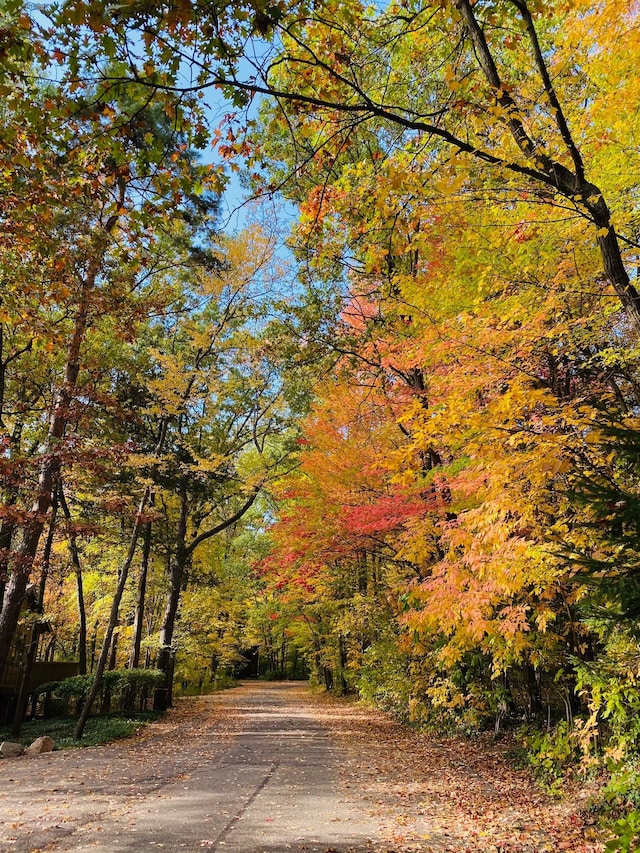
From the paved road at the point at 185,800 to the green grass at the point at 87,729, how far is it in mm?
758

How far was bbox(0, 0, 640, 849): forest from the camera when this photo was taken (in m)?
3.59

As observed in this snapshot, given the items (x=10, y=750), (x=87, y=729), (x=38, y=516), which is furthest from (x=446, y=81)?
(x=87, y=729)

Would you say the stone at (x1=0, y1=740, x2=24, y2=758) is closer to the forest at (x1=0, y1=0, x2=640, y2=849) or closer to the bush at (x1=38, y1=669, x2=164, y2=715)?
the forest at (x1=0, y1=0, x2=640, y2=849)

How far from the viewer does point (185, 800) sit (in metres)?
5.79

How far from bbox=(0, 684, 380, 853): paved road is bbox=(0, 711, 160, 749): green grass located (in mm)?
758

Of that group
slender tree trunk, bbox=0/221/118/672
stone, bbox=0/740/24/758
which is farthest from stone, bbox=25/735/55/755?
slender tree trunk, bbox=0/221/118/672

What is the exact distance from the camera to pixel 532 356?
5848mm

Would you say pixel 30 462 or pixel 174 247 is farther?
pixel 174 247

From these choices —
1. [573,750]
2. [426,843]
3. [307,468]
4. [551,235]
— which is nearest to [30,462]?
[307,468]

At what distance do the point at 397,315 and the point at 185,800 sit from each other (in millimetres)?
7586

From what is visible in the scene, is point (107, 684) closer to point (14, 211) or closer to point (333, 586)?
point (333, 586)

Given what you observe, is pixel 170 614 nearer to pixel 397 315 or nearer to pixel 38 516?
pixel 38 516

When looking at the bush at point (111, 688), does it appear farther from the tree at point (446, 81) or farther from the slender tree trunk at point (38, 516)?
the tree at point (446, 81)

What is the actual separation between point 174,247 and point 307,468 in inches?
216
